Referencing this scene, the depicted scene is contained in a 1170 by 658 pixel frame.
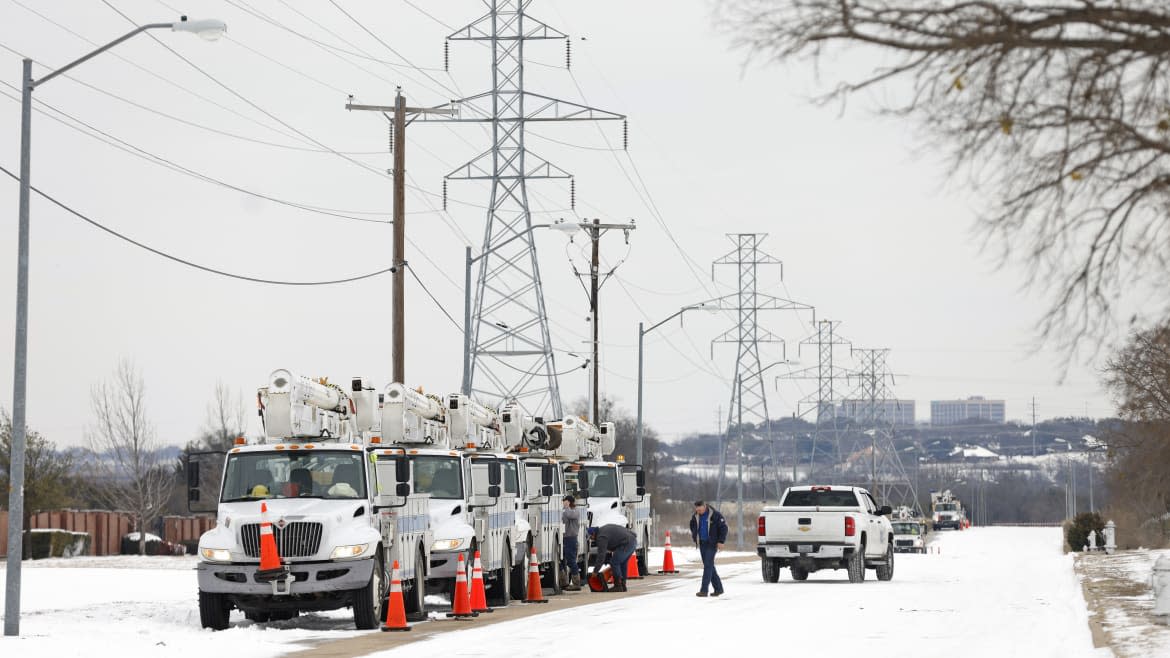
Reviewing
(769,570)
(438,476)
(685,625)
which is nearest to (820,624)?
(685,625)

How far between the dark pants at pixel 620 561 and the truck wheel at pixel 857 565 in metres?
5.56

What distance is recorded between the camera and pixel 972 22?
13023mm

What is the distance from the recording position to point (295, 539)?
2305 cm

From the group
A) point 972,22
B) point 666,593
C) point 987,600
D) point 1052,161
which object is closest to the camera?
point 972,22

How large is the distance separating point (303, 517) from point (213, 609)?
5.68 feet

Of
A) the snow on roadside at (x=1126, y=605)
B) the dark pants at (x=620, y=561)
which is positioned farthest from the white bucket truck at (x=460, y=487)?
the snow on roadside at (x=1126, y=605)

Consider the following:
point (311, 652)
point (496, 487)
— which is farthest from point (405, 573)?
point (311, 652)

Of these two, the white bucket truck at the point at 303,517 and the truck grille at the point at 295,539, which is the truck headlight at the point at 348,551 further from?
the truck grille at the point at 295,539

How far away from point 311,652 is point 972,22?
10.9m

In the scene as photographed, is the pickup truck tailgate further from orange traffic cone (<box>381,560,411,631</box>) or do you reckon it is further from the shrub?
the shrub

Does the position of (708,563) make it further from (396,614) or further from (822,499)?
(396,614)

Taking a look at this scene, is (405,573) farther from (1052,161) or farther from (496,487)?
(1052,161)

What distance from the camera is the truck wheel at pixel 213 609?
23172 millimetres

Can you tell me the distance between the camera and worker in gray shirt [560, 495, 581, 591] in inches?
1357
